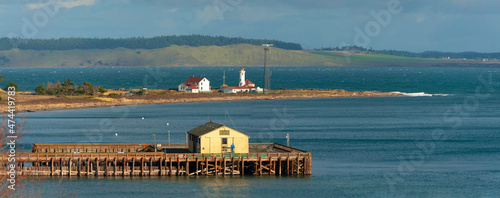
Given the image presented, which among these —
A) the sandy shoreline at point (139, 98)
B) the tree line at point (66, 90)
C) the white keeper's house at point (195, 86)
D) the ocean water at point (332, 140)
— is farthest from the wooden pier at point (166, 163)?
the white keeper's house at point (195, 86)

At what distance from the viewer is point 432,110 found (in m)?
150

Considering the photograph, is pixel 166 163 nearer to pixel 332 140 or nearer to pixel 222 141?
pixel 222 141

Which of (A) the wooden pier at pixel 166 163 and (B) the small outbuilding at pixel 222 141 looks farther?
(B) the small outbuilding at pixel 222 141

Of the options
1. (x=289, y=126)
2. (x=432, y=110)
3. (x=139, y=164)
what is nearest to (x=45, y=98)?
(x=289, y=126)

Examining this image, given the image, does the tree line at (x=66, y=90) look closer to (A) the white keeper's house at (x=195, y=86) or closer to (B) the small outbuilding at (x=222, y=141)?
(A) the white keeper's house at (x=195, y=86)

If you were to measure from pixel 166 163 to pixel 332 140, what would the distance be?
33.2 m

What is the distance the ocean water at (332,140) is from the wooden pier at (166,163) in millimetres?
1429

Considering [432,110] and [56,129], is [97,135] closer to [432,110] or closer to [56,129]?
[56,129]

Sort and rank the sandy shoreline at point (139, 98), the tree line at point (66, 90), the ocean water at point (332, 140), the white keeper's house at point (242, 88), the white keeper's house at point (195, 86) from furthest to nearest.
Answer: the white keeper's house at point (242, 88) → the white keeper's house at point (195, 86) → the tree line at point (66, 90) → the sandy shoreline at point (139, 98) → the ocean water at point (332, 140)

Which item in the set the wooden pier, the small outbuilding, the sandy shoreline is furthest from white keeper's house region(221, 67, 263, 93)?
the small outbuilding

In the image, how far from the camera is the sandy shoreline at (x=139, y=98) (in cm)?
13895

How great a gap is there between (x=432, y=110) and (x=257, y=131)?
6139 cm

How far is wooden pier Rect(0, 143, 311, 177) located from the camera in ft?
198

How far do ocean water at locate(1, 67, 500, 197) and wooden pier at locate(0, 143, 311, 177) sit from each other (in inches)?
56.3
